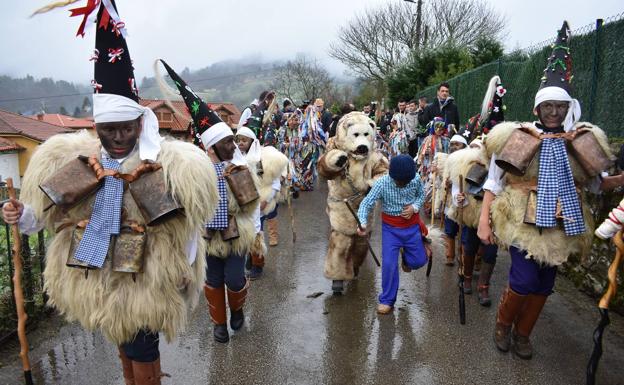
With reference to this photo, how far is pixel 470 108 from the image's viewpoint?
1104cm

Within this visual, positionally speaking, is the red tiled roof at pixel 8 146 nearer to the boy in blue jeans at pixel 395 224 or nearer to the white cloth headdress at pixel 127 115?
the boy in blue jeans at pixel 395 224

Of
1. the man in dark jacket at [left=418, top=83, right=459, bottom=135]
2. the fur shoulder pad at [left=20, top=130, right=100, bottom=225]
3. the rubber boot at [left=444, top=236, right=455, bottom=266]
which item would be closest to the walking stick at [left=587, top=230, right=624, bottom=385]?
the rubber boot at [left=444, top=236, right=455, bottom=266]

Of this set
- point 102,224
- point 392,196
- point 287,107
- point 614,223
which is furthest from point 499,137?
point 287,107

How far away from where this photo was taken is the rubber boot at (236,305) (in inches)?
148

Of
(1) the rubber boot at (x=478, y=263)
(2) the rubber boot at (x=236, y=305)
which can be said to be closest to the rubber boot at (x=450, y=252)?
(1) the rubber boot at (x=478, y=263)

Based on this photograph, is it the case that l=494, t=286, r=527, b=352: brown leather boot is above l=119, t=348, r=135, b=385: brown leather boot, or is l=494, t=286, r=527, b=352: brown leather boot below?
below

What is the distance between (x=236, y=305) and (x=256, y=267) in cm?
141

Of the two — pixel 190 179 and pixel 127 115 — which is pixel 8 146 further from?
pixel 190 179

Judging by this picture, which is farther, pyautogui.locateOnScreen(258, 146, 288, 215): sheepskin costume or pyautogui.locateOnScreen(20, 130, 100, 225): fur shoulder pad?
pyautogui.locateOnScreen(258, 146, 288, 215): sheepskin costume

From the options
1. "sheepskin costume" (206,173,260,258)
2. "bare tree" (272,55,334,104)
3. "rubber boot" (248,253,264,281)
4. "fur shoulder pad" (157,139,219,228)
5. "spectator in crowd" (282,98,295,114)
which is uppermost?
"bare tree" (272,55,334,104)

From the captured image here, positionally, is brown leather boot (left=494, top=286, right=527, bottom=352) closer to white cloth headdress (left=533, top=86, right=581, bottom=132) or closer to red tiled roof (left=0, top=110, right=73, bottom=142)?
white cloth headdress (left=533, top=86, right=581, bottom=132)

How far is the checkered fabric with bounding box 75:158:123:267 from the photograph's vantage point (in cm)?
224

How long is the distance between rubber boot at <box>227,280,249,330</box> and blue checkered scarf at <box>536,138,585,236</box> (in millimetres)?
2343

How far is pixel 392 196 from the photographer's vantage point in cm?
412
